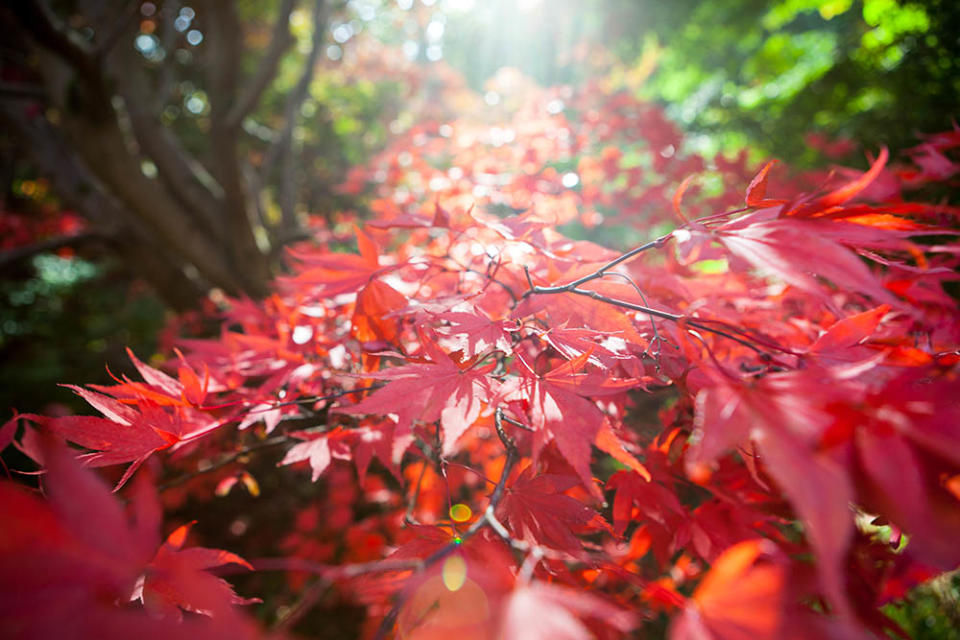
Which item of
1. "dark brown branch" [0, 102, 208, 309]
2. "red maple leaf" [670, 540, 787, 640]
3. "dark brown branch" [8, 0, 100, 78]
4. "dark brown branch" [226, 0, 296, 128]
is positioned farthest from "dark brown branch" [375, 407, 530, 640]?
"dark brown branch" [0, 102, 208, 309]

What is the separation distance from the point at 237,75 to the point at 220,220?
891 mm

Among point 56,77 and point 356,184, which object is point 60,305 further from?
point 56,77

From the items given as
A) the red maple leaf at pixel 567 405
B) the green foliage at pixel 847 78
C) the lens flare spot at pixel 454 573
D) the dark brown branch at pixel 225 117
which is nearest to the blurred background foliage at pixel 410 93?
the green foliage at pixel 847 78

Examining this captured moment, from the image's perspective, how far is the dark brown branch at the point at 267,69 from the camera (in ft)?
7.13

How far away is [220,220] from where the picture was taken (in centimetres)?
270

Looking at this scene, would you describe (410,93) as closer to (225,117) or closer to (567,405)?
(225,117)

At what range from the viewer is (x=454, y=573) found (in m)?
0.43

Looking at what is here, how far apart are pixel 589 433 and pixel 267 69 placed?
2549 millimetres

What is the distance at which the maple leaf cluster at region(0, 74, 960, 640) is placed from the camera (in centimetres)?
32

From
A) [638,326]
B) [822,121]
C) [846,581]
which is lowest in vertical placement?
[822,121]

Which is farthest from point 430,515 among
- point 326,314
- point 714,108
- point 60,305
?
point 60,305

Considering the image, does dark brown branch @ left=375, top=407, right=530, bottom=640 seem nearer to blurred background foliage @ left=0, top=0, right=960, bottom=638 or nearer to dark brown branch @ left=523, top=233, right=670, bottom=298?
dark brown branch @ left=523, top=233, right=670, bottom=298

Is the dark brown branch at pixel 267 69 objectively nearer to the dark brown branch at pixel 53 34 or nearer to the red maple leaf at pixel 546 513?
the dark brown branch at pixel 53 34

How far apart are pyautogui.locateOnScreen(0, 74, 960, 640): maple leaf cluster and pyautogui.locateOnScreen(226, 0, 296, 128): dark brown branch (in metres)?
1.53
